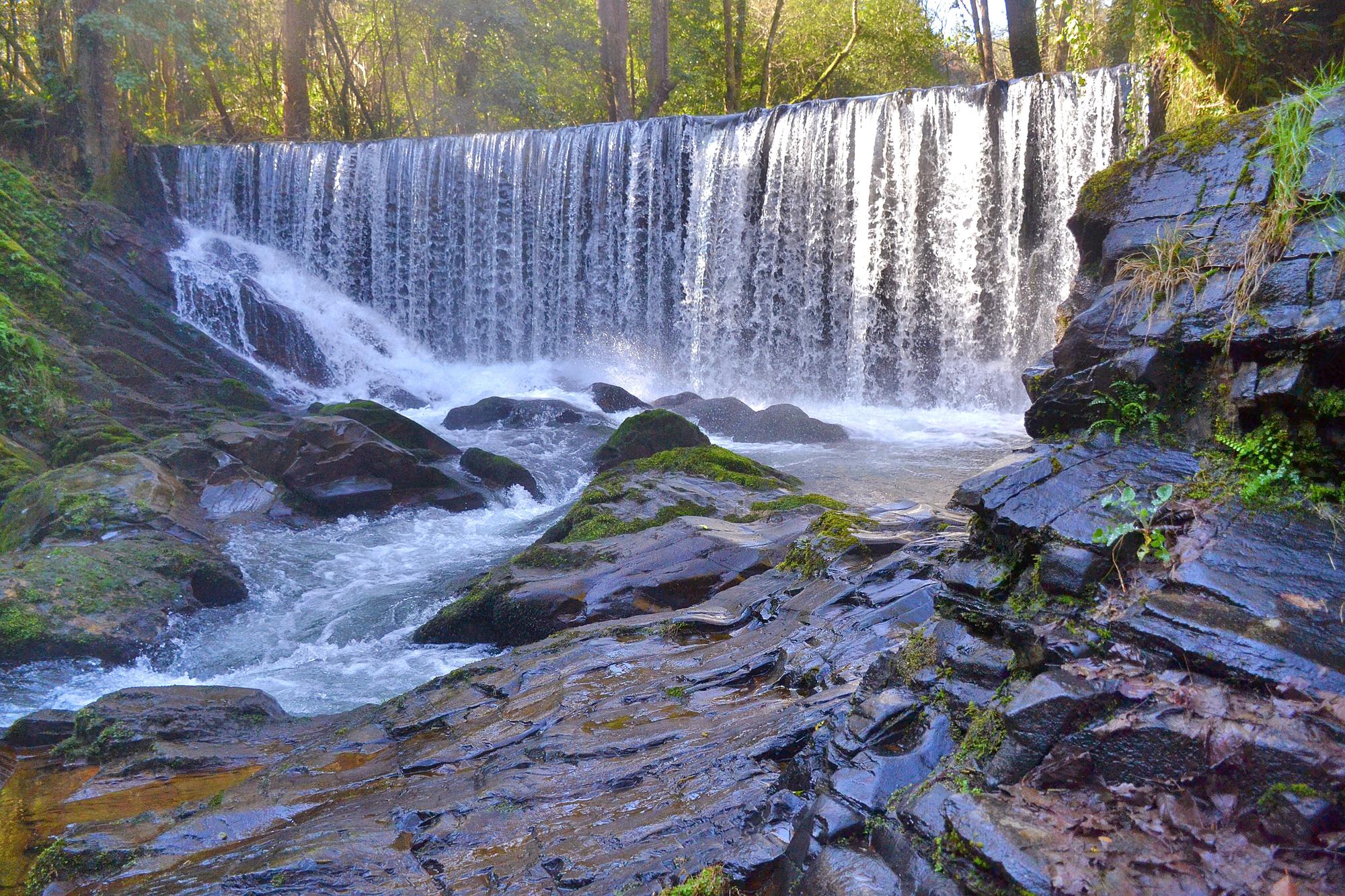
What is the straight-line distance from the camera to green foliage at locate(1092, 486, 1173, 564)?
8.44 feet

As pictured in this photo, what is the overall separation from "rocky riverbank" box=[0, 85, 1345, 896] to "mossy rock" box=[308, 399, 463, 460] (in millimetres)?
6007

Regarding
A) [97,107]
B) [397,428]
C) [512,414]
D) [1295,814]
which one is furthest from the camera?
[97,107]

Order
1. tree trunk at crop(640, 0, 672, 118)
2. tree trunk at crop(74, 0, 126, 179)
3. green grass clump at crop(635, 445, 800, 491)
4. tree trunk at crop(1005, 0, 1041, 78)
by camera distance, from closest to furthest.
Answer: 1. green grass clump at crop(635, 445, 800, 491)
2. tree trunk at crop(1005, 0, 1041, 78)
3. tree trunk at crop(74, 0, 126, 179)
4. tree trunk at crop(640, 0, 672, 118)

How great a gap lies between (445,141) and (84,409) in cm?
895

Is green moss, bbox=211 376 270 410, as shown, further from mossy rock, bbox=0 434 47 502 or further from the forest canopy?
the forest canopy

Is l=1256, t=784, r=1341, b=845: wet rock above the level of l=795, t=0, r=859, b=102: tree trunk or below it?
below

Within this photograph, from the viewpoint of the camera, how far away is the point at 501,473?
10.0 m

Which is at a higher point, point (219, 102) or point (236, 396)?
point (219, 102)

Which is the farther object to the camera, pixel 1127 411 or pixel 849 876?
pixel 1127 411

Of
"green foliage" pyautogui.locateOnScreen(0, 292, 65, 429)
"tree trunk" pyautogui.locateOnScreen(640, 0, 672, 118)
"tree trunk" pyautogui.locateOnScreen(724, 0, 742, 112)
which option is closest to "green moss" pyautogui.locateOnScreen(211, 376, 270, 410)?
"green foliage" pyautogui.locateOnScreen(0, 292, 65, 429)

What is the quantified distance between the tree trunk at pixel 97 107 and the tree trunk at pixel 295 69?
4.16 m

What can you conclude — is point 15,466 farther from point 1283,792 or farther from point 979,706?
point 1283,792

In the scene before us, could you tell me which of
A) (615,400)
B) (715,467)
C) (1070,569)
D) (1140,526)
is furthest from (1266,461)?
(615,400)

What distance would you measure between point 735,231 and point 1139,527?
12.7 metres
